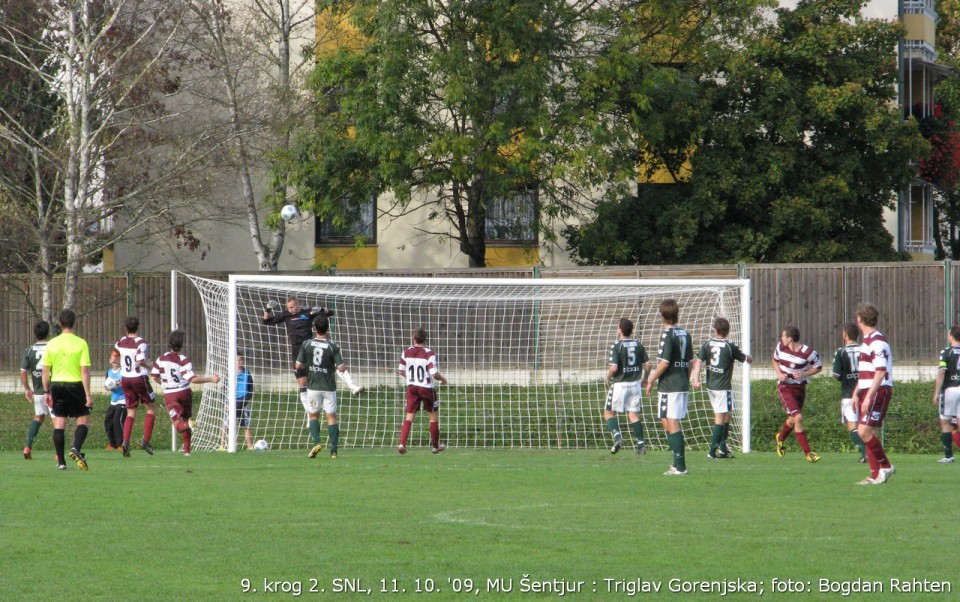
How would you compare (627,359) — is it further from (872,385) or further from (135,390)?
(135,390)

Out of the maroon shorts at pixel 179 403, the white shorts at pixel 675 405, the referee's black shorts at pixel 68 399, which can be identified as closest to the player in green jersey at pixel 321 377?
the maroon shorts at pixel 179 403

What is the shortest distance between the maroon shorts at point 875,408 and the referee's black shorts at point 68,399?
8.25 meters

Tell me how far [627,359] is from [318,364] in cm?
406

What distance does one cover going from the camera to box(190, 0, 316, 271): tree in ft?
72.6

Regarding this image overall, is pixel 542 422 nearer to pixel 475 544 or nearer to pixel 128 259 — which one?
pixel 475 544

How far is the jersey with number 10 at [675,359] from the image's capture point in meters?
11.9

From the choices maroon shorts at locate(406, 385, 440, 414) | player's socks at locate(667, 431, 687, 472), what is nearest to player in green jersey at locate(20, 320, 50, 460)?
maroon shorts at locate(406, 385, 440, 414)

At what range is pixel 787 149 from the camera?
25.5m

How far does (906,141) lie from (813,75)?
2.54 metres

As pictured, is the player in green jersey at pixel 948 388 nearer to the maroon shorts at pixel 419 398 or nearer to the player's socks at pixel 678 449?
the player's socks at pixel 678 449

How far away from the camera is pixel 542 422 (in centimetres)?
1817

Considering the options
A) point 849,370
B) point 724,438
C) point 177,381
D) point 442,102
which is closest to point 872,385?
point 849,370

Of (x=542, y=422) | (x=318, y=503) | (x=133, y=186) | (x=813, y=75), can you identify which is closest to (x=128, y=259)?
(x=133, y=186)

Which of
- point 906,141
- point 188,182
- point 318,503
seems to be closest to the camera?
point 318,503
